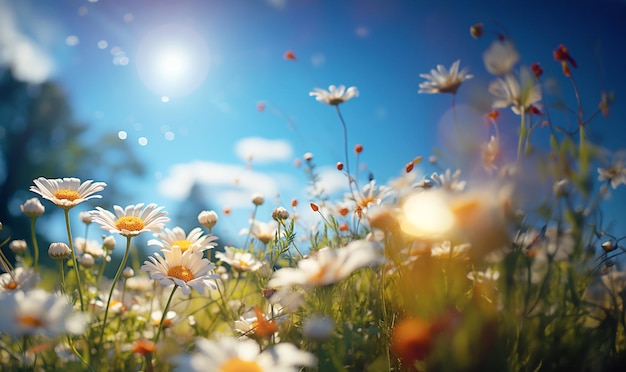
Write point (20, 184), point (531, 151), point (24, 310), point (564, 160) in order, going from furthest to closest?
point (20, 184), point (531, 151), point (564, 160), point (24, 310)

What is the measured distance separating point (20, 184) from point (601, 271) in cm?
1442

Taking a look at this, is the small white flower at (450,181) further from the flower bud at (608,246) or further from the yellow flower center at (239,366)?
the yellow flower center at (239,366)

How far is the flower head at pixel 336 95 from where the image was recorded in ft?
6.46

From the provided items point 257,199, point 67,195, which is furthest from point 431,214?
point 257,199

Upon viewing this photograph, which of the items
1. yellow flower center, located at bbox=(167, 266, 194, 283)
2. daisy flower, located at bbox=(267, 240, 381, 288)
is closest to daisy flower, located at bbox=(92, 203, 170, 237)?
yellow flower center, located at bbox=(167, 266, 194, 283)

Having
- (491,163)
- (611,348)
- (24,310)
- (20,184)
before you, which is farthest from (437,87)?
(20,184)

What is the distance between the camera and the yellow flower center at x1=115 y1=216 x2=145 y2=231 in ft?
3.77

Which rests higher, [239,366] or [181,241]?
[181,241]

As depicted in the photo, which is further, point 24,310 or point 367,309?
point 367,309

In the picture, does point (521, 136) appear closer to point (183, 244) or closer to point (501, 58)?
point (501, 58)

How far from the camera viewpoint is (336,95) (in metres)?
1.98

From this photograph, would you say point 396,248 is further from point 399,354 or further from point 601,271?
point 601,271

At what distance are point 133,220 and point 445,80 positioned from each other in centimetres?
114

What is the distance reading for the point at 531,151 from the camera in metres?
1.02
